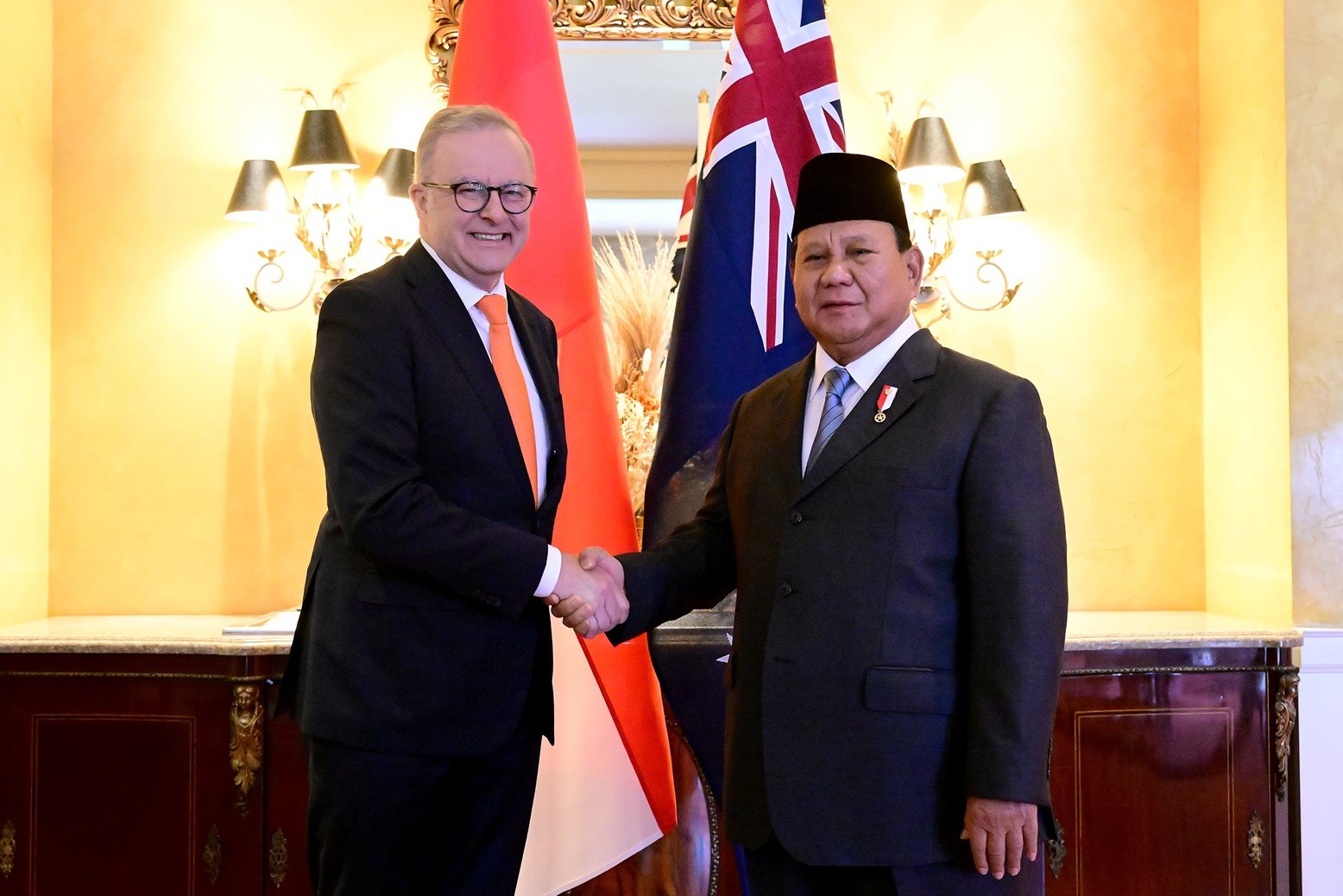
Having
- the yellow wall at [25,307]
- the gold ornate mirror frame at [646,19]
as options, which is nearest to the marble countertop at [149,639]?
the yellow wall at [25,307]

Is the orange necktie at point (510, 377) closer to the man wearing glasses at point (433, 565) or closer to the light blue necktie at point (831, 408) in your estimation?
the man wearing glasses at point (433, 565)

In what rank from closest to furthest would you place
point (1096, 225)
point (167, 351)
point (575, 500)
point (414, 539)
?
point (414, 539) → point (575, 500) → point (167, 351) → point (1096, 225)

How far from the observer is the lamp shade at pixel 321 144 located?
10.0ft

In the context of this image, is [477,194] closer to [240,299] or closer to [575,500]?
[575,500]

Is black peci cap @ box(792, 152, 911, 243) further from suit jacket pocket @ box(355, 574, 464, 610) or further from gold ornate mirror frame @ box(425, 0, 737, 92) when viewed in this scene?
gold ornate mirror frame @ box(425, 0, 737, 92)

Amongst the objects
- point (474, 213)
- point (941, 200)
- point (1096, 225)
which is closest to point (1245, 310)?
point (1096, 225)

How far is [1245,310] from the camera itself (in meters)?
3.14

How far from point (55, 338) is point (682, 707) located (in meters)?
2.03

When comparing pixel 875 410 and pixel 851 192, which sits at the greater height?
pixel 851 192

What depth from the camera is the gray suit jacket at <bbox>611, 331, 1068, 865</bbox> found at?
1521mm

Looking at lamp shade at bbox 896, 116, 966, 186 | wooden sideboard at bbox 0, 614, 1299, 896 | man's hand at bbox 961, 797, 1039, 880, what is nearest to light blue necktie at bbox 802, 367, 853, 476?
man's hand at bbox 961, 797, 1039, 880

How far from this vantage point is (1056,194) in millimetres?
3309

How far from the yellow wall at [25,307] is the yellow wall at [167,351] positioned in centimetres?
4

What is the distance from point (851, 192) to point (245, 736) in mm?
1857
